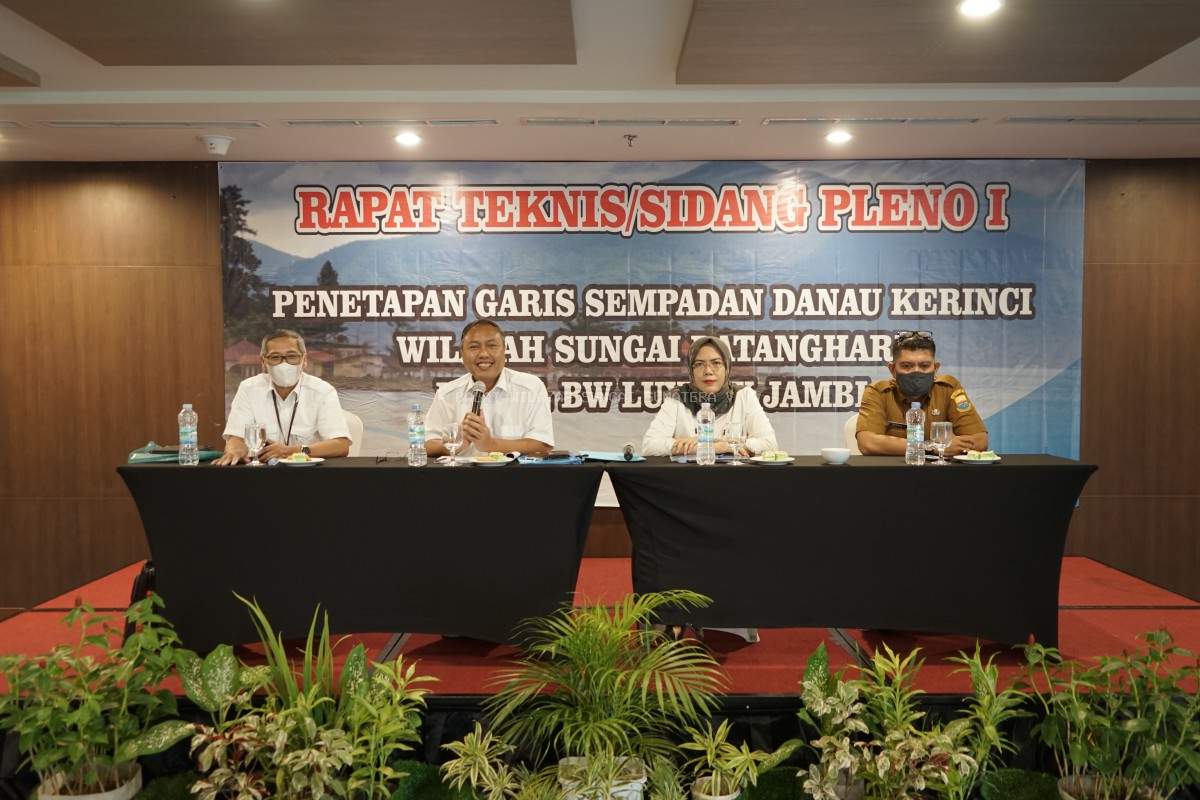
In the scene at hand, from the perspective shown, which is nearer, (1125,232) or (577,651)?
(577,651)

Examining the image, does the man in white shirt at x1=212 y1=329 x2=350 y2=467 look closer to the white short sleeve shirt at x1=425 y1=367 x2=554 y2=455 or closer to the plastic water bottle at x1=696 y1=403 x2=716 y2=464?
the white short sleeve shirt at x1=425 y1=367 x2=554 y2=455

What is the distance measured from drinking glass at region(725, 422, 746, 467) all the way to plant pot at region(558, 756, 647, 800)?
3.77 feet

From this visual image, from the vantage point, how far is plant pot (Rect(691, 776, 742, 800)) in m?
2.42

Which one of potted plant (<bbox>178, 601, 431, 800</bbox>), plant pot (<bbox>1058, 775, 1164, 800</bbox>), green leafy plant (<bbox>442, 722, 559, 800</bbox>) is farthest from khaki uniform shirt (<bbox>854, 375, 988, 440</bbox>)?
potted plant (<bbox>178, 601, 431, 800</bbox>)

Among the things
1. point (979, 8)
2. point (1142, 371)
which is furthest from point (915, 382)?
point (1142, 371)

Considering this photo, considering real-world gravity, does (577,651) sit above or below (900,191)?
below

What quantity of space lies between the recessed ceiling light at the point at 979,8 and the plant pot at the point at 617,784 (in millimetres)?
2917

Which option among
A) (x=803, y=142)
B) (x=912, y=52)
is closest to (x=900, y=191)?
(x=803, y=142)

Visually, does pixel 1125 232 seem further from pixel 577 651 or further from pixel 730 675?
pixel 577 651

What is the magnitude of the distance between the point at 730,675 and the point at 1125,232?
4.25 metres

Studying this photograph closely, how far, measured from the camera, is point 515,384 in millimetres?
4180

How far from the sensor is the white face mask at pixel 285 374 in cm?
391

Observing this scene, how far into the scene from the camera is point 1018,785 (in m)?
2.63

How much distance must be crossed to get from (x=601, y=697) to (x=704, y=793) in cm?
39
